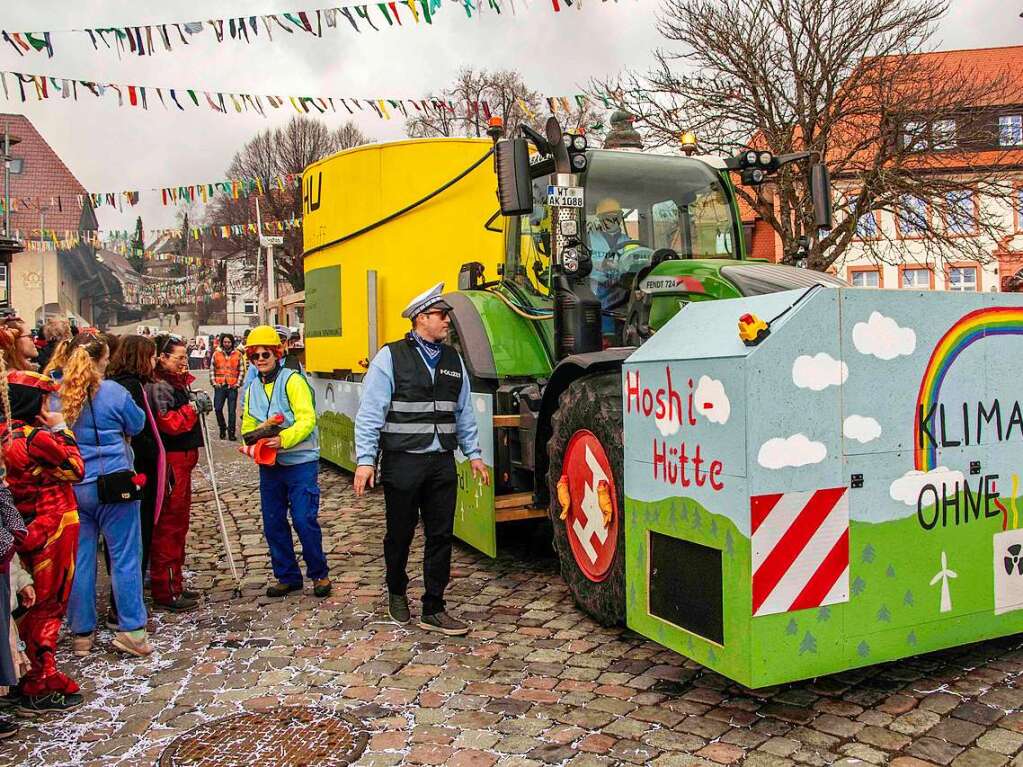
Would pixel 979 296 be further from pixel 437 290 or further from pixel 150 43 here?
pixel 150 43

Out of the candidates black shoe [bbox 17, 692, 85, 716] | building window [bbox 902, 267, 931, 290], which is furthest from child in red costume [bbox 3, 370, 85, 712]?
building window [bbox 902, 267, 931, 290]

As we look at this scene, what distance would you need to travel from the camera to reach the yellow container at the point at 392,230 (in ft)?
28.1

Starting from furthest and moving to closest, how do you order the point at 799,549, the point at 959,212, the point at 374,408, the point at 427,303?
the point at 959,212
the point at 427,303
the point at 374,408
the point at 799,549

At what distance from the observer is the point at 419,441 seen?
16.4ft

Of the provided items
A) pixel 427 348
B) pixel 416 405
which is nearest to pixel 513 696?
pixel 416 405

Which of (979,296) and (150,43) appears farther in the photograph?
(150,43)

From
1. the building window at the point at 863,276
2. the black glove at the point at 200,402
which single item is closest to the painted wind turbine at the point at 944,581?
the black glove at the point at 200,402

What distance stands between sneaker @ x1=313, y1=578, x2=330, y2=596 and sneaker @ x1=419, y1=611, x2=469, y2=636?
0.93 meters

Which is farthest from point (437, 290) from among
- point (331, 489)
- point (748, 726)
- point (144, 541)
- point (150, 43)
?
point (150, 43)

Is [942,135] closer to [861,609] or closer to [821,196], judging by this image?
[821,196]

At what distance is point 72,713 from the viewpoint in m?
4.01

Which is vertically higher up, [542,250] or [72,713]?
[542,250]

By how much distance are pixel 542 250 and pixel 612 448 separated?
2.36 meters

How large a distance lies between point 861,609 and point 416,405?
251 centimetres
